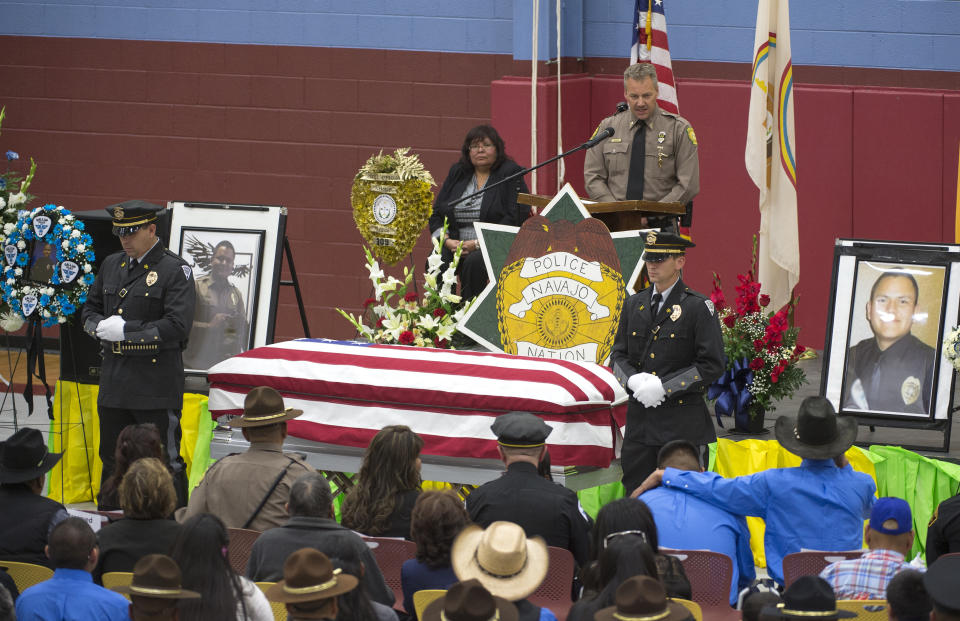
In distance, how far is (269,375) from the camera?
6484mm

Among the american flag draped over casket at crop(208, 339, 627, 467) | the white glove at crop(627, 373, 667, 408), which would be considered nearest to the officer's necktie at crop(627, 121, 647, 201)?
the american flag draped over casket at crop(208, 339, 627, 467)

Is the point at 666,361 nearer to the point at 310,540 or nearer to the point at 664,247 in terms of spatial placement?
the point at 664,247

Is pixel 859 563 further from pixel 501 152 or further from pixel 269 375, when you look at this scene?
pixel 501 152

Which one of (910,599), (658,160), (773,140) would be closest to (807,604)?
(910,599)

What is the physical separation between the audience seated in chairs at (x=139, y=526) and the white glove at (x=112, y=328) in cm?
252

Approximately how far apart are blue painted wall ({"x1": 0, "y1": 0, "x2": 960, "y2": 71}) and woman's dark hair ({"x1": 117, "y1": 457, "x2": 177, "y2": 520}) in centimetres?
589

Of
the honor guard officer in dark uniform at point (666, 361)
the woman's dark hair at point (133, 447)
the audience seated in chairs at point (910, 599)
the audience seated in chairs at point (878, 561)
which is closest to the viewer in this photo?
the audience seated in chairs at point (910, 599)

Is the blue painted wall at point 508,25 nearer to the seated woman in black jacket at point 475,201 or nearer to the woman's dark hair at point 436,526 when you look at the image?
the seated woman in black jacket at point 475,201

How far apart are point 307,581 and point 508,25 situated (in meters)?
6.97

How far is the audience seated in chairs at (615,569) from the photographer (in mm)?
3795

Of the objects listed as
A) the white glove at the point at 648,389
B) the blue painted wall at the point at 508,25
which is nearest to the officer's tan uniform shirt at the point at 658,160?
the white glove at the point at 648,389

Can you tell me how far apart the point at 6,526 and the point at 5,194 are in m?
3.51

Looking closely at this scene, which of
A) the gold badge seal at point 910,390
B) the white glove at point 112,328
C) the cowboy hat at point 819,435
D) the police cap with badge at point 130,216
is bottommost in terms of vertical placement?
the gold badge seal at point 910,390

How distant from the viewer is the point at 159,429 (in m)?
7.16
